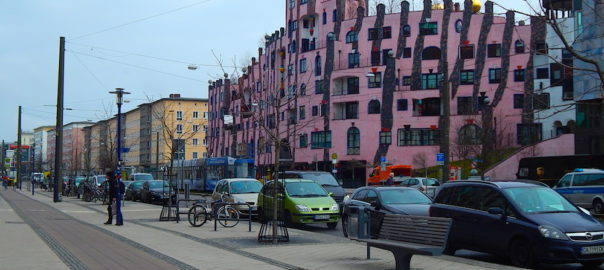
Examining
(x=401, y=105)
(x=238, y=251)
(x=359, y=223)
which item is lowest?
(x=238, y=251)

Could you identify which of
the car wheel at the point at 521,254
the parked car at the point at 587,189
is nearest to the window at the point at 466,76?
the parked car at the point at 587,189

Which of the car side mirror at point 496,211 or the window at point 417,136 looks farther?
the window at point 417,136

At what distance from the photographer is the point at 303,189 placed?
22078mm

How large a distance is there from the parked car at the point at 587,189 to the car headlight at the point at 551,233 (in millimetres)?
18851

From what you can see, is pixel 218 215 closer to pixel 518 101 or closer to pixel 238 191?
pixel 238 191

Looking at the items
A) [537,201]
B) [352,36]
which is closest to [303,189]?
[537,201]

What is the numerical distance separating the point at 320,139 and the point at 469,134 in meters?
20.2

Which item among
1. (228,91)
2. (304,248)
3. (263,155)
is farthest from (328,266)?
(228,91)

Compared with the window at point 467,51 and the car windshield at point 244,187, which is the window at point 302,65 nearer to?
the window at point 467,51

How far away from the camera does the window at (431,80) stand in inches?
2844

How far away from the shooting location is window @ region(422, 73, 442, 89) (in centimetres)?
7225

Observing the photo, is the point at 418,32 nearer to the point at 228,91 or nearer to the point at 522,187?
the point at 228,91

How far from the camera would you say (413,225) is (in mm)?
10766

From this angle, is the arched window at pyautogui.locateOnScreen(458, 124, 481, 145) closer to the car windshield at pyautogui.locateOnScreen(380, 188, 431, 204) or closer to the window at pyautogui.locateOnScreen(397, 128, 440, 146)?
the window at pyautogui.locateOnScreen(397, 128, 440, 146)
